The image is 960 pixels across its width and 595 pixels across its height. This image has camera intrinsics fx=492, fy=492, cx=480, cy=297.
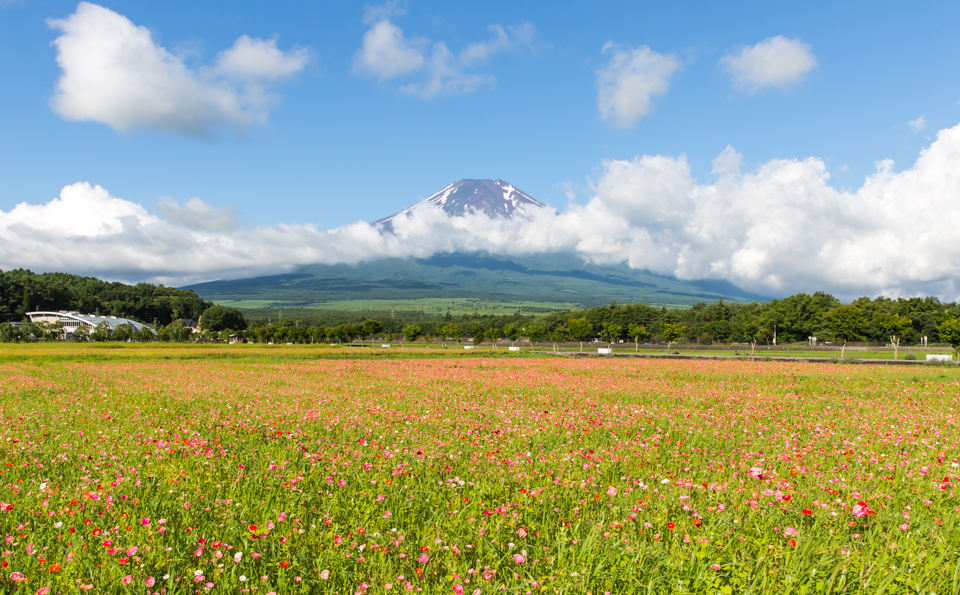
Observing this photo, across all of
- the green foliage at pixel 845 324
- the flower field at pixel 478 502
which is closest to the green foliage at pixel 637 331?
the green foliage at pixel 845 324

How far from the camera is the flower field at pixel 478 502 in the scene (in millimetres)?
4027

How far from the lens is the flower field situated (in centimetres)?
403

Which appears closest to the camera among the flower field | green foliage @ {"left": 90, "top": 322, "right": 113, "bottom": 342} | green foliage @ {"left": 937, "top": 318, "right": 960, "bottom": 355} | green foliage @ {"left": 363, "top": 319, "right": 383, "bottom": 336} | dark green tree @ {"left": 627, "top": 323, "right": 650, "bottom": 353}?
the flower field

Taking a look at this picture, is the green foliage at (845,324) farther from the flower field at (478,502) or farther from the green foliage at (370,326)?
the green foliage at (370,326)

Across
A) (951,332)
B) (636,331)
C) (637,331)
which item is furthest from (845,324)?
(637,331)

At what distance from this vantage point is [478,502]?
5703 mm

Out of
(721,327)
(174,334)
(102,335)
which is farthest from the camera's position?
(174,334)

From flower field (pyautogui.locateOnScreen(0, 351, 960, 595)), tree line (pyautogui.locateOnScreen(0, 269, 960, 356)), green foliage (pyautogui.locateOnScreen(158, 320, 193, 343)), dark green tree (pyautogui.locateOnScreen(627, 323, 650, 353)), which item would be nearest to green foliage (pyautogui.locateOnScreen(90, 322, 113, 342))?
tree line (pyautogui.locateOnScreen(0, 269, 960, 356))

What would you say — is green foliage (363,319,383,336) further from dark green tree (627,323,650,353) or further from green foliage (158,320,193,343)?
dark green tree (627,323,650,353)

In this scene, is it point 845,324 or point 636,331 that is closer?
point 845,324

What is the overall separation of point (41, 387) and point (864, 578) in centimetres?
2474

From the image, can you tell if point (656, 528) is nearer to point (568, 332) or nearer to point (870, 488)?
point (870, 488)

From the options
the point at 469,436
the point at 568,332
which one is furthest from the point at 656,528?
the point at 568,332

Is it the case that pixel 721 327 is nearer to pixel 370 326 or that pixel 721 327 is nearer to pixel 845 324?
pixel 845 324
